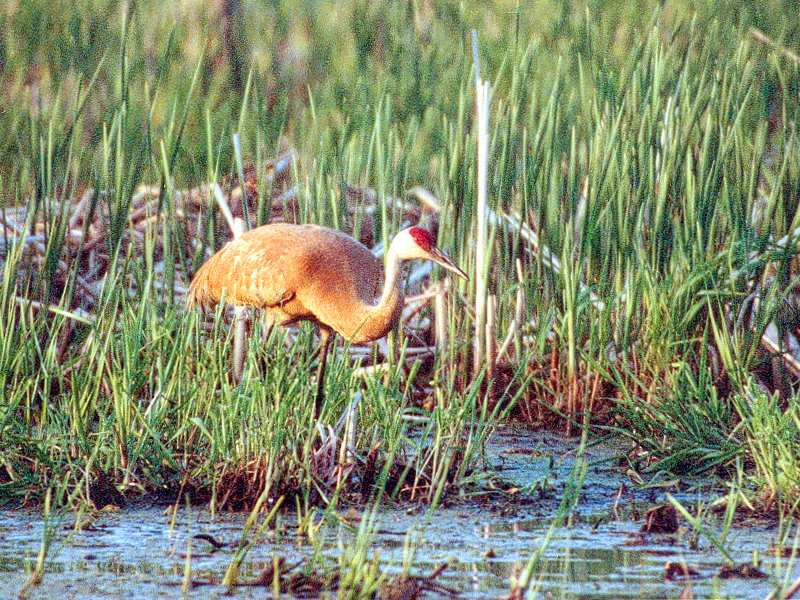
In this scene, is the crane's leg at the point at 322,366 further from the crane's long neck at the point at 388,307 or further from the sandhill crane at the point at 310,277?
the crane's long neck at the point at 388,307

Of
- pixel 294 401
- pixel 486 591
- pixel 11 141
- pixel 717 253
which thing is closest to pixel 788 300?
pixel 717 253

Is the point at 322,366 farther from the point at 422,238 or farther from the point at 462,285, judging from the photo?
the point at 462,285

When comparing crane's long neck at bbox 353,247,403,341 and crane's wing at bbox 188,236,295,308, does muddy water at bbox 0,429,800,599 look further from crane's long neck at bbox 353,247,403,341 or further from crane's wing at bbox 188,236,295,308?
crane's wing at bbox 188,236,295,308

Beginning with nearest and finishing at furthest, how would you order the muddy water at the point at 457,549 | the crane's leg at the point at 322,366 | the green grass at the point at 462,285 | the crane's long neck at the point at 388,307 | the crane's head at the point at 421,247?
the muddy water at the point at 457,549 → the green grass at the point at 462,285 → the crane's leg at the point at 322,366 → the crane's head at the point at 421,247 → the crane's long neck at the point at 388,307

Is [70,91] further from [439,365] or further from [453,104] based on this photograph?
[439,365]

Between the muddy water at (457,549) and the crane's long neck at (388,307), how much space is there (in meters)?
1.13

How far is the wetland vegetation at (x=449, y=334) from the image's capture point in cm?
414

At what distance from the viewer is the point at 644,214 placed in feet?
20.3

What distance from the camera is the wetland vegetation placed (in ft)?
13.6

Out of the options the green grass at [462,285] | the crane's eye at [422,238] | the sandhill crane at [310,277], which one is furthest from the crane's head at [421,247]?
the green grass at [462,285]

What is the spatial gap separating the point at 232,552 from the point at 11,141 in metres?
4.50

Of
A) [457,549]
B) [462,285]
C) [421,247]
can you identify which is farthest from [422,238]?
[457,549]

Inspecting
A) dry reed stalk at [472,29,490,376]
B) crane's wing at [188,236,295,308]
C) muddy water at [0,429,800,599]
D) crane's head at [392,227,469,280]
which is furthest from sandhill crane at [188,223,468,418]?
muddy water at [0,429,800,599]

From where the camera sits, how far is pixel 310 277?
5980 millimetres
